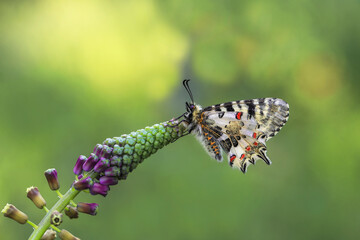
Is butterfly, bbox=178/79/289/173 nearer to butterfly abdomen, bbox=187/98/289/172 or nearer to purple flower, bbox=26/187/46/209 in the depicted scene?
butterfly abdomen, bbox=187/98/289/172

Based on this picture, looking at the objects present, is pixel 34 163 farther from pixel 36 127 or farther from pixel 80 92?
pixel 80 92

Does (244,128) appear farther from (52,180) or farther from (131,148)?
(52,180)

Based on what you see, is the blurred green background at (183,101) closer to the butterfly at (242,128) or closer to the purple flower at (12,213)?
the butterfly at (242,128)

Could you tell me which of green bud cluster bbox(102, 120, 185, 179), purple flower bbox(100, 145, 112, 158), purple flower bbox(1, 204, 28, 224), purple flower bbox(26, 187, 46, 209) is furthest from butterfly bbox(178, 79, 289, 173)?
purple flower bbox(1, 204, 28, 224)

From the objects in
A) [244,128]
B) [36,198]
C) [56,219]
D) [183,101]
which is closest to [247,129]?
[244,128]

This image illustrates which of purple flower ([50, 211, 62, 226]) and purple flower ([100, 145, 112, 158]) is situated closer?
purple flower ([50, 211, 62, 226])

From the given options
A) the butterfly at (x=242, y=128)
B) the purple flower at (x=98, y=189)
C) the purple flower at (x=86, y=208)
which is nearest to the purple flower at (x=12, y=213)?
the purple flower at (x=86, y=208)
